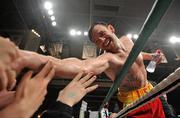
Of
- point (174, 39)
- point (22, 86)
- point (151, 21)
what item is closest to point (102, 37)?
point (151, 21)

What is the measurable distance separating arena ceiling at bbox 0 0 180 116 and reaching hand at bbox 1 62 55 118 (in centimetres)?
425

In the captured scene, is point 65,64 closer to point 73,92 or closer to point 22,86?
point 73,92

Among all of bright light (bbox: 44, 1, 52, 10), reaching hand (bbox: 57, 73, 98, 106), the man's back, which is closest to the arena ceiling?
bright light (bbox: 44, 1, 52, 10)

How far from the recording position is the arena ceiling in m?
4.67

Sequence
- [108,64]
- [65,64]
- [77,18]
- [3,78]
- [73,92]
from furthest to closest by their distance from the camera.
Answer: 1. [77,18]
2. [108,64]
3. [65,64]
4. [73,92]
5. [3,78]

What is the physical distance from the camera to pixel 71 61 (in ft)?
3.97

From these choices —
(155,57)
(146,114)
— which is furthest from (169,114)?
(155,57)

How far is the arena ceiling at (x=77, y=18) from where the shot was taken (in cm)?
467

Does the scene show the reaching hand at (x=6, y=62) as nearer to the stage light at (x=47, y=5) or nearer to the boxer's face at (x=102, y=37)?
the boxer's face at (x=102, y=37)

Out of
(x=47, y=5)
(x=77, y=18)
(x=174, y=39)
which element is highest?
(x=77, y=18)

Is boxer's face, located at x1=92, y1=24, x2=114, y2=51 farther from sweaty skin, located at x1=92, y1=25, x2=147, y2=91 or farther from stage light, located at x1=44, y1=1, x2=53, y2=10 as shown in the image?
stage light, located at x1=44, y1=1, x2=53, y2=10

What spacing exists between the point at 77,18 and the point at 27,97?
490 cm

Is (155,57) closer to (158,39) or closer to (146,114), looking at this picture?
(146,114)

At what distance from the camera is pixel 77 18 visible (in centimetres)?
523
